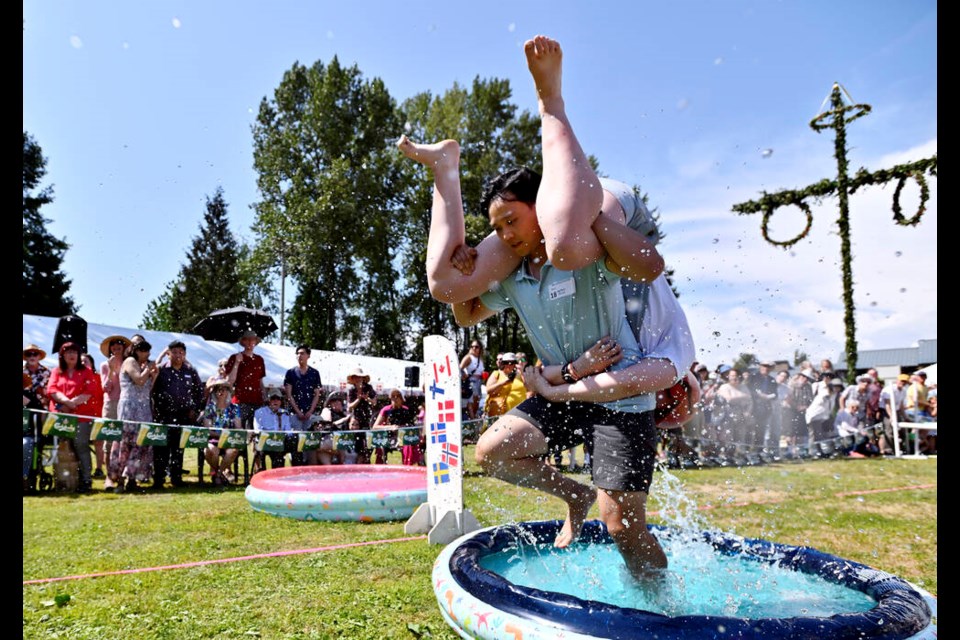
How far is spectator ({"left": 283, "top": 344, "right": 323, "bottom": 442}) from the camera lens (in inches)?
360

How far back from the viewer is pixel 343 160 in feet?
68.3

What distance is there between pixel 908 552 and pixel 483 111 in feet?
75.4

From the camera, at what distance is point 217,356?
13.0 metres

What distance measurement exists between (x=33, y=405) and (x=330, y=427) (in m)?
3.91

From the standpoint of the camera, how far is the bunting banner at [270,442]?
327 inches

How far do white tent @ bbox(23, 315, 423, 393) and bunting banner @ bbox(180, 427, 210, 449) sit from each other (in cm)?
206

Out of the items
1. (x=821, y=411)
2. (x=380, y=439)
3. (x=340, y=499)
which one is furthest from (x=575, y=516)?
(x=821, y=411)

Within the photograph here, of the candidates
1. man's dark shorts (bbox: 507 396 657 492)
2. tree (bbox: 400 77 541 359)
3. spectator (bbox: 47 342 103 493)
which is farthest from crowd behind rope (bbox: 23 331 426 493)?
tree (bbox: 400 77 541 359)

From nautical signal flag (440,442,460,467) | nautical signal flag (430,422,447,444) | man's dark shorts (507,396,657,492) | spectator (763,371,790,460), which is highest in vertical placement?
man's dark shorts (507,396,657,492)

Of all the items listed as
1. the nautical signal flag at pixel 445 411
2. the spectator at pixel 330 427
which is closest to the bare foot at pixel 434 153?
the nautical signal flag at pixel 445 411

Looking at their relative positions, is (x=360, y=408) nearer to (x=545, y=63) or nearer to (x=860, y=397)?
(x=545, y=63)

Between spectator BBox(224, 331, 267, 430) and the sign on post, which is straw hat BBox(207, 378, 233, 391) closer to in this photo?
spectator BBox(224, 331, 267, 430)

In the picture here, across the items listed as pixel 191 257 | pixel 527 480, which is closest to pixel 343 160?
pixel 527 480
